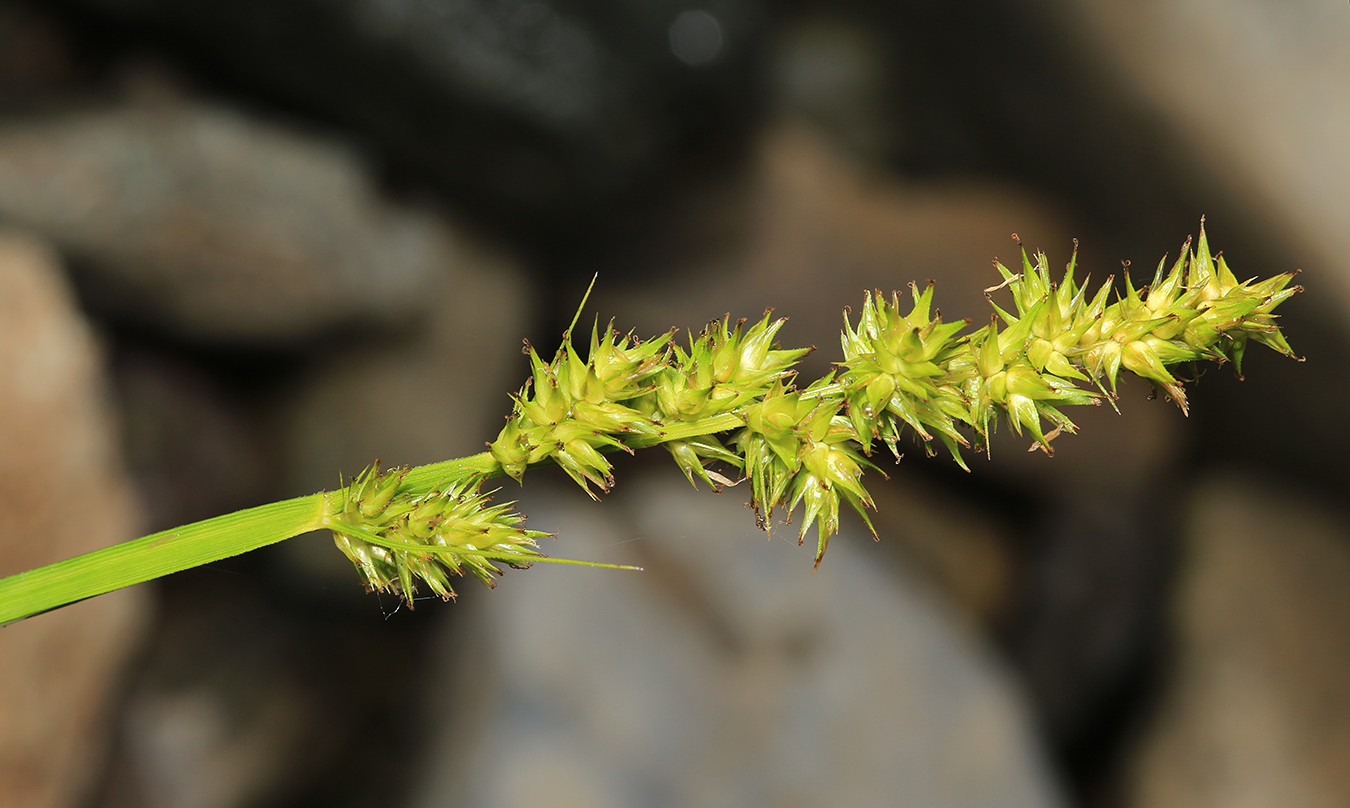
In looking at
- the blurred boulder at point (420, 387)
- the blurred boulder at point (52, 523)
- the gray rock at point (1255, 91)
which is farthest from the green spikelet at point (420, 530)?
the gray rock at point (1255, 91)

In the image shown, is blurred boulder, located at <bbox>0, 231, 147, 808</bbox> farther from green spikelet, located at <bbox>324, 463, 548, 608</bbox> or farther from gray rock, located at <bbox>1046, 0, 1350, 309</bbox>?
gray rock, located at <bbox>1046, 0, 1350, 309</bbox>

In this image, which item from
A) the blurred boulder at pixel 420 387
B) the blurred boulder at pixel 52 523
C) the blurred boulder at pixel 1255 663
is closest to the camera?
the blurred boulder at pixel 52 523

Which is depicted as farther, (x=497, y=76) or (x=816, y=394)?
(x=497, y=76)

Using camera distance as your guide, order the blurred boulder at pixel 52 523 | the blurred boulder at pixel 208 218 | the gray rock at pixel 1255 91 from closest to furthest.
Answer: the blurred boulder at pixel 52 523
the gray rock at pixel 1255 91
the blurred boulder at pixel 208 218

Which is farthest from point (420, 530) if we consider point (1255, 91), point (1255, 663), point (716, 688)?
point (1255, 663)

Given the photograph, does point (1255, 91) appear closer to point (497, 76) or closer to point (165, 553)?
point (497, 76)

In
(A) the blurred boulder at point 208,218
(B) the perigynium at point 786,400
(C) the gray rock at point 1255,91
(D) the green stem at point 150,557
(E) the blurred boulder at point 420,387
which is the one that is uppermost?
(C) the gray rock at point 1255,91

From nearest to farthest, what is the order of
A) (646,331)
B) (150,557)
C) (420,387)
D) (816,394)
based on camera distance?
(150,557) → (816,394) → (420,387) → (646,331)

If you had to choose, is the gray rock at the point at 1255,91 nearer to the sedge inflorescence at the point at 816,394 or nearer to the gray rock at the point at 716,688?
the gray rock at the point at 716,688
